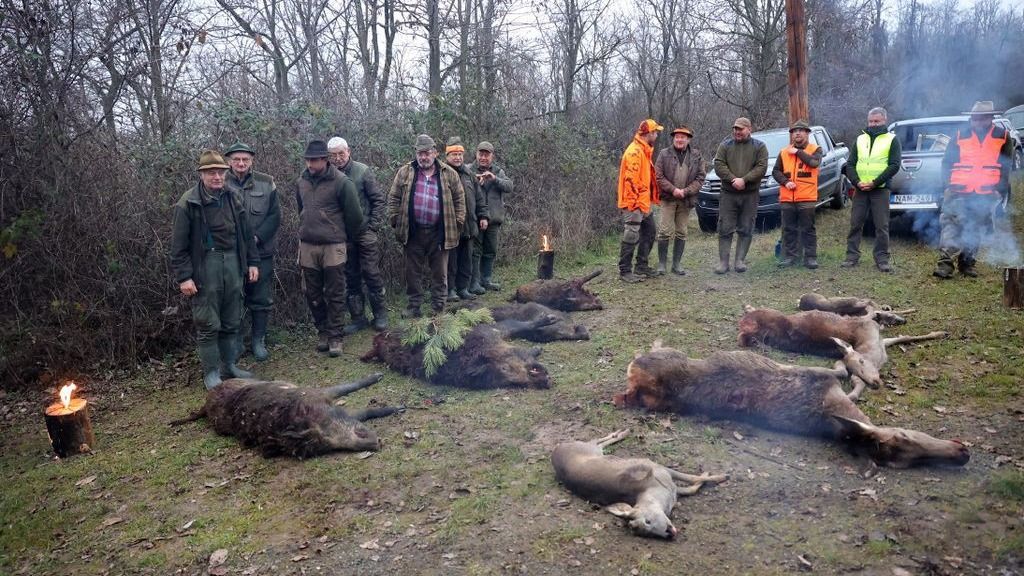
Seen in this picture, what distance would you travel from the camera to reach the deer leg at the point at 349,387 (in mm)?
5766

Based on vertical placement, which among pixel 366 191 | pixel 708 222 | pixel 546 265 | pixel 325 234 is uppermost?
pixel 366 191

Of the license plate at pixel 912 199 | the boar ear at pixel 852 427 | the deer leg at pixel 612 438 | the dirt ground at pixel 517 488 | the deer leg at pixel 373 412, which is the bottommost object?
the dirt ground at pixel 517 488

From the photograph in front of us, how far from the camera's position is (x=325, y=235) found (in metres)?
6.84

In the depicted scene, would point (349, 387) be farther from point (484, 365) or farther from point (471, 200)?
point (471, 200)

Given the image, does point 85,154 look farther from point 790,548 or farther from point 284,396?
point 790,548

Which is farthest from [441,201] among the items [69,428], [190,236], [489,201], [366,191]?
[69,428]

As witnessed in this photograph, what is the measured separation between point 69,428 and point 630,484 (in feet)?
14.5

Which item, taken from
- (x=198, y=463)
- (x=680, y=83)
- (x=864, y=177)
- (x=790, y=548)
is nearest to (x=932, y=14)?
(x=680, y=83)

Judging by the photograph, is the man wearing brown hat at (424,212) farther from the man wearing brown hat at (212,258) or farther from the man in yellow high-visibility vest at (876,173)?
the man in yellow high-visibility vest at (876,173)

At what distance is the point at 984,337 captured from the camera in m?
6.07

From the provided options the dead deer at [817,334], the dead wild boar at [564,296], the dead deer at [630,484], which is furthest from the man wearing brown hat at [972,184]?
the dead deer at [630,484]

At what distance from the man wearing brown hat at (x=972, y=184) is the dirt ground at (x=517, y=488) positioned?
78.3 inches

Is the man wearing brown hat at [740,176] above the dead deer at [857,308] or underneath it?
above

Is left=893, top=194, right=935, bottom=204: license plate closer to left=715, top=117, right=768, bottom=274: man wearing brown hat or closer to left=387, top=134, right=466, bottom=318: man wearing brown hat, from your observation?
left=715, top=117, right=768, bottom=274: man wearing brown hat
